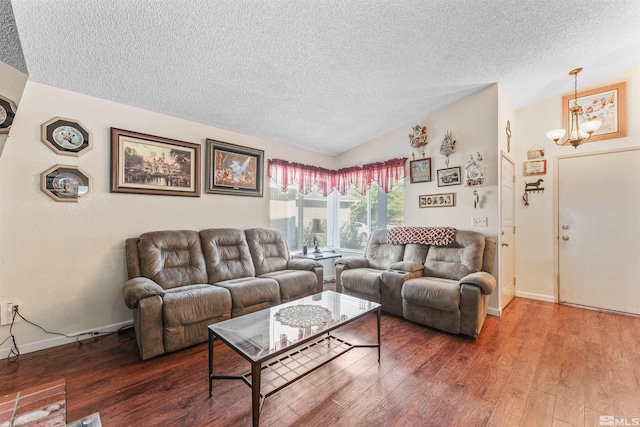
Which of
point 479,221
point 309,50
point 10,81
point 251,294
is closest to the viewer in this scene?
point 10,81

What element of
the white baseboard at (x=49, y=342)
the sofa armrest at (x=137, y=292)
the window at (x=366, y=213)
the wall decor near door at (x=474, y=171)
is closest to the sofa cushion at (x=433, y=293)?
the wall decor near door at (x=474, y=171)

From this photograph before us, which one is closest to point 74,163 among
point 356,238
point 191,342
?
point 191,342

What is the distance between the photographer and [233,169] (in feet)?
11.6

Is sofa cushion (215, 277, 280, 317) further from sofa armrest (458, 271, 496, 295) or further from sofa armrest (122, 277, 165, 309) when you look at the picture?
sofa armrest (458, 271, 496, 295)

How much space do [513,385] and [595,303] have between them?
2.61m

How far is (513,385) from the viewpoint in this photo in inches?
70.0

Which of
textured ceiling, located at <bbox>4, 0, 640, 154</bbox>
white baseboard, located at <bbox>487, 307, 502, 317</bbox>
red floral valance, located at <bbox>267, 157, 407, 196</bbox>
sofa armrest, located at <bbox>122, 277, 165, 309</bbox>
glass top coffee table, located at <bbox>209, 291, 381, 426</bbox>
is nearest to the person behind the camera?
glass top coffee table, located at <bbox>209, 291, 381, 426</bbox>

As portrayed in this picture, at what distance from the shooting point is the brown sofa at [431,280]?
2496 millimetres

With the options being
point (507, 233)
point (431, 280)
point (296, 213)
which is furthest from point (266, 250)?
point (507, 233)

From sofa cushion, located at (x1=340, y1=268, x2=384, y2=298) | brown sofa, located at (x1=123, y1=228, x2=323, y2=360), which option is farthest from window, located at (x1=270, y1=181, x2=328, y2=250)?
sofa cushion, located at (x1=340, y1=268, x2=384, y2=298)

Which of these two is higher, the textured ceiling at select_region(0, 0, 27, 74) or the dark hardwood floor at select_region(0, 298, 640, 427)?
the textured ceiling at select_region(0, 0, 27, 74)

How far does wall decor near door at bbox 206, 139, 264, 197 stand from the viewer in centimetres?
334

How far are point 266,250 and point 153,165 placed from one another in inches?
65.7

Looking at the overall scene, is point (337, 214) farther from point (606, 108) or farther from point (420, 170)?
point (606, 108)
